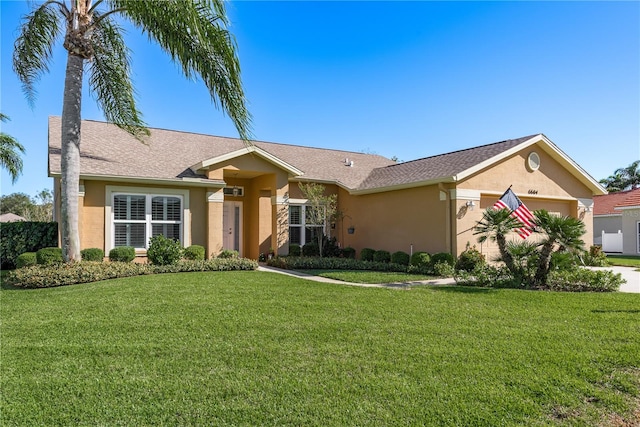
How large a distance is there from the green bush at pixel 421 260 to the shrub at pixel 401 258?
0.68 m

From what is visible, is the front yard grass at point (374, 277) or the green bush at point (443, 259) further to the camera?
the green bush at point (443, 259)

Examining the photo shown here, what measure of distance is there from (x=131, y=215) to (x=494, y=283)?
494 inches

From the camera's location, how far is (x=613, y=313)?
751 centimetres

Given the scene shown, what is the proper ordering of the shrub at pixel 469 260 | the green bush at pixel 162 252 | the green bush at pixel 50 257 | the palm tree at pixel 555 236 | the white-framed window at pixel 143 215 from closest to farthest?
1. the palm tree at pixel 555 236
2. the green bush at pixel 50 257
3. the green bush at pixel 162 252
4. the shrub at pixel 469 260
5. the white-framed window at pixel 143 215

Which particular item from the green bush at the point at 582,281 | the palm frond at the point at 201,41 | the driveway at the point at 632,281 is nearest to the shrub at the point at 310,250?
the palm frond at the point at 201,41

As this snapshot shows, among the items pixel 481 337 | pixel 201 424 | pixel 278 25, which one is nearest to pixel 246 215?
pixel 278 25

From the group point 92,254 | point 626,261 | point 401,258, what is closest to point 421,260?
point 401,258

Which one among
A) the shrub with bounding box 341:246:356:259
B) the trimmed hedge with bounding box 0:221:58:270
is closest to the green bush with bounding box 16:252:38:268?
the trimmed hedge with bounding box 0:221:58:270

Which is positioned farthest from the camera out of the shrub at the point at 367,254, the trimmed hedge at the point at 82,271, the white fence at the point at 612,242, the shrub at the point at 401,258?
the white fence at the point at 612,242

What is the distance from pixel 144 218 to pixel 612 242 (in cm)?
3101

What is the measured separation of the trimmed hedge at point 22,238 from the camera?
1406 centimetres

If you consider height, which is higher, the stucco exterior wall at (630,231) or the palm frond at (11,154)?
the palm frond at (11,154)

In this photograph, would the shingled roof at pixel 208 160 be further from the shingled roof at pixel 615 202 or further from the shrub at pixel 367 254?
the shingled roof at pixel 615 202

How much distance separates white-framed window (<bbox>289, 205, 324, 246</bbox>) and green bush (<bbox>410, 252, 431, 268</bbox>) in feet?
16.3
